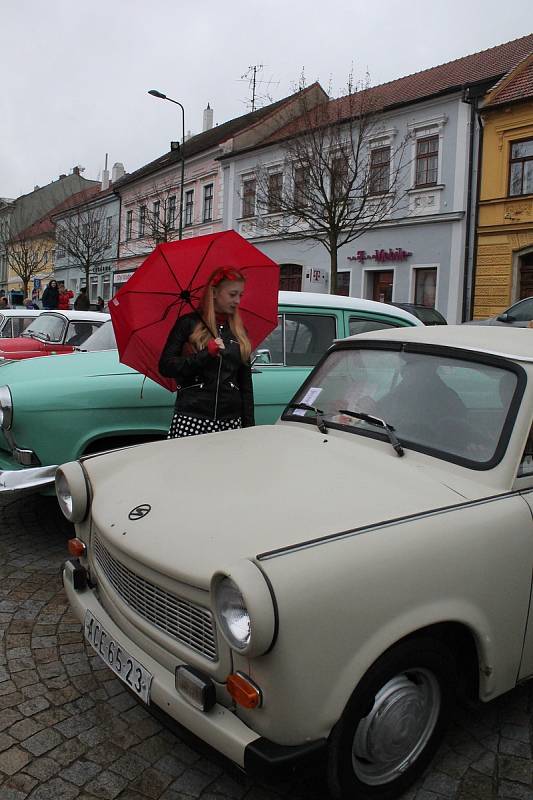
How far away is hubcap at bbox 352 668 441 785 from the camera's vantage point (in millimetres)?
2156

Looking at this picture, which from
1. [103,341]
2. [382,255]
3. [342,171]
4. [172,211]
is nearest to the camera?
[103,341]

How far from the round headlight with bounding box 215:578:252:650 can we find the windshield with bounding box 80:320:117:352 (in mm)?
3973

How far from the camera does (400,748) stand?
7.50 feet

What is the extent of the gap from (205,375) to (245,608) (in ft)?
7.06

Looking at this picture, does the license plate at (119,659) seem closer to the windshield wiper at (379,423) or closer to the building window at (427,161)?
the windshield wiper at (379,423)

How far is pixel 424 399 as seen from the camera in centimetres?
297

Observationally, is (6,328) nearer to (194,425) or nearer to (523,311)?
(194,425)

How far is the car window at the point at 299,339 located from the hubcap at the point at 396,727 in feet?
10.7

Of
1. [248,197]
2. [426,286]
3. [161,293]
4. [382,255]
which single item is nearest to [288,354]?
[161,293]

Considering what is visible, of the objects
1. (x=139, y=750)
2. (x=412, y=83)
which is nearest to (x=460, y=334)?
(x=139, y=750)

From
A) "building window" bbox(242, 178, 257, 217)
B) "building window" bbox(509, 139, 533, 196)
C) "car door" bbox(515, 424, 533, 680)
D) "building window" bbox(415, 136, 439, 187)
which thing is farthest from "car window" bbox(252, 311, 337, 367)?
"building window" bbox(242, 178, 257, 217)

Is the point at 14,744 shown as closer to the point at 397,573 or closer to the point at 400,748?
the point at 400,748

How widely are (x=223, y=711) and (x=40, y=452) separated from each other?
2.73 metres

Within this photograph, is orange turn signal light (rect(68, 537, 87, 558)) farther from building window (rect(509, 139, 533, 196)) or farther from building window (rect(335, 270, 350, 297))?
building window (rect(335, 270, 350, 297))
